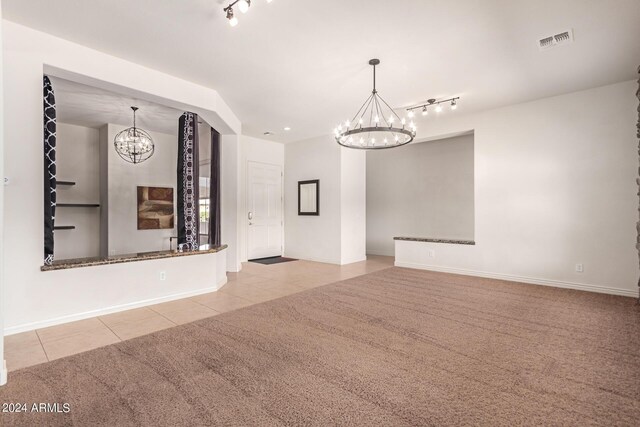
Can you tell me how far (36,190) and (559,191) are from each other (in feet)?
21.7

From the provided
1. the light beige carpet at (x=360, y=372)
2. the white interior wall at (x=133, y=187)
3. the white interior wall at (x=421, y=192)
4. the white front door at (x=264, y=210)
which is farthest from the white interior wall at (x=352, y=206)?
the white interior wall at (x=133, y=187)

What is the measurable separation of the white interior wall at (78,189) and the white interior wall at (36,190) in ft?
11.2

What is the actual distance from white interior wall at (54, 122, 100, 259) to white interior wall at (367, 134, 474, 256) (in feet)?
21.3

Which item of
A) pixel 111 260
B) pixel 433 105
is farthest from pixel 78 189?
pixel 433 105

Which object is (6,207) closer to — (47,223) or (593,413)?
(47,223)

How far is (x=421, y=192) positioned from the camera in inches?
306

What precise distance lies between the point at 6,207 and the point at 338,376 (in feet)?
10.9

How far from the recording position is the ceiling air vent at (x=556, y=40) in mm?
3088

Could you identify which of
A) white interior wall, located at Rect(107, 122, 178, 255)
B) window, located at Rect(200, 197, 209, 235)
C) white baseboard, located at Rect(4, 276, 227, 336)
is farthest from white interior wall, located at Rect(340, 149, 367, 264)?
white interior wall, located at Rect(107, 122, 178, 255)

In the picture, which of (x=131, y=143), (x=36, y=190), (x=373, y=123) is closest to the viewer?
(x=36, y=190)

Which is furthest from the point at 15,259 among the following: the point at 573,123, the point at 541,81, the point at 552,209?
the point at 573,123

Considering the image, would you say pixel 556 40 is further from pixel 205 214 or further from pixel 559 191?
pixel 205 214

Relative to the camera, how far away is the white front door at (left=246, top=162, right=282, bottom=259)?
7305 millimetres

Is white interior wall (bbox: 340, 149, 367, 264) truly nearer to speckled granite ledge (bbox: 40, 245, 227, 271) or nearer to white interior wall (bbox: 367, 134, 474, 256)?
white interior wall (bbox: 367, 134, 474, 256)
